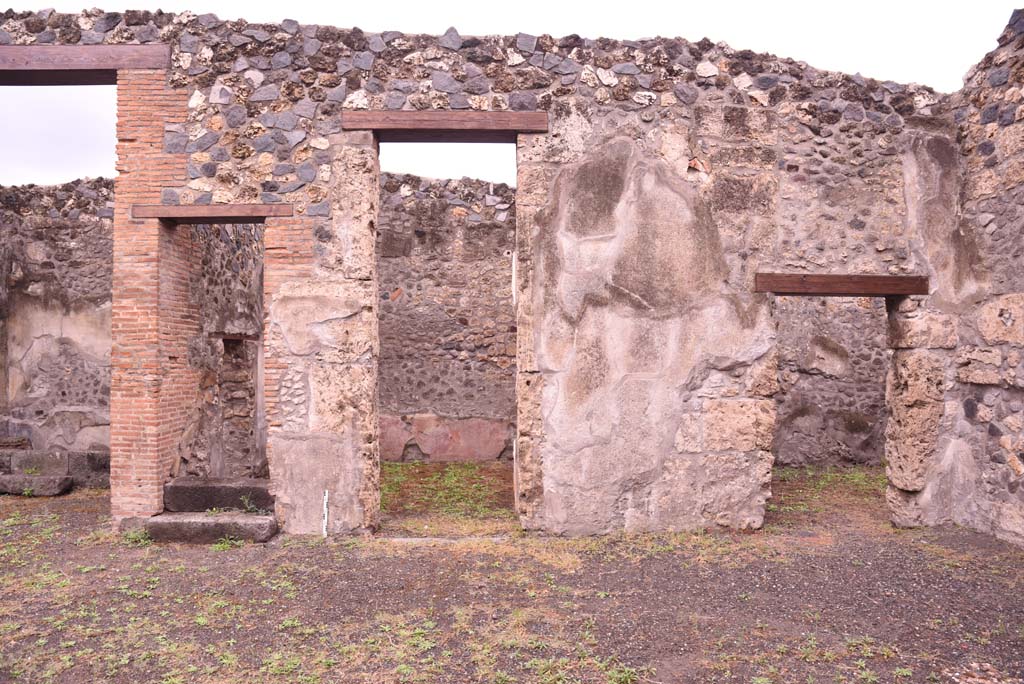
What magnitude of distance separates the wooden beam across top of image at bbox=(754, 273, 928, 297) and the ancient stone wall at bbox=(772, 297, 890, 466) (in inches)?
131

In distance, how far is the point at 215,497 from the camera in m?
5.68

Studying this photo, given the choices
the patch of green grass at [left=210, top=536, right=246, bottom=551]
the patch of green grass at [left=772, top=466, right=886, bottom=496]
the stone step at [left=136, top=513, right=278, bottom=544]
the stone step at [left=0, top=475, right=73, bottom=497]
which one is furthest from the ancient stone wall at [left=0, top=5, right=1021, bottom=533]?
the stone step at [left=0, top=475, right=73, bottom=497]

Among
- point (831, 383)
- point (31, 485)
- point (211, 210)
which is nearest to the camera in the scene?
point (211, 210)

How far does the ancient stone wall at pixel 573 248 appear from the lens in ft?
18.4

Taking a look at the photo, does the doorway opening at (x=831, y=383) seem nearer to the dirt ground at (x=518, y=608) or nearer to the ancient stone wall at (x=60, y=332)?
the dirt ground at (x=518, y=608)

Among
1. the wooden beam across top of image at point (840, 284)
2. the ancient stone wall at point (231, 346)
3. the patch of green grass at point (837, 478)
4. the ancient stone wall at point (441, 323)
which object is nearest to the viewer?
the wooden beam across top of image at point (840, 284)

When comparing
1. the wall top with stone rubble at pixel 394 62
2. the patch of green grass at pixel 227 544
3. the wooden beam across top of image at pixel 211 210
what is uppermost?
the wall top with stone rubble at pixel 394 62

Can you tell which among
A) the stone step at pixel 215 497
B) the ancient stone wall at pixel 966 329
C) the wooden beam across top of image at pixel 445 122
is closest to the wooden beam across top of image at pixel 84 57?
the wooden beam across top of image at pixel 445 122

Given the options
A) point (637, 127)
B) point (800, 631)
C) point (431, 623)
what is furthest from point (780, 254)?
point (431, 623)

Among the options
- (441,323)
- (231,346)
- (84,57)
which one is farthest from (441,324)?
(84,57)

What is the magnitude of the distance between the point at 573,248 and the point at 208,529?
3.68m

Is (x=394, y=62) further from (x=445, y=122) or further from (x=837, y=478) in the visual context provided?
(x=837, y=478)

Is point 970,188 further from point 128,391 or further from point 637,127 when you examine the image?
point 128,391

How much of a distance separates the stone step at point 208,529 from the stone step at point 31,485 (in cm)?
281
